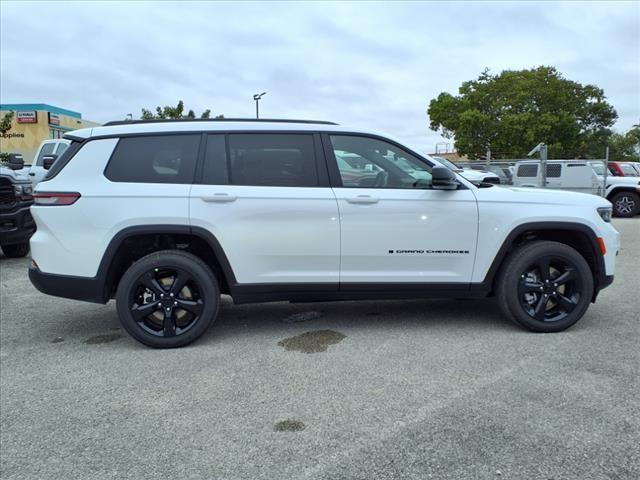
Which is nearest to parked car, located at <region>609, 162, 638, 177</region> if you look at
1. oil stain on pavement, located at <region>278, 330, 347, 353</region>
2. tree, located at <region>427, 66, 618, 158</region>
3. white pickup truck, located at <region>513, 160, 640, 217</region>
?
white pickup truck, located at <region>513, 160, 640, 217</region>

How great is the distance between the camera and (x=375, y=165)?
444 centimetres

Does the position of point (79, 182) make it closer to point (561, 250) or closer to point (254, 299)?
point (254, 299)

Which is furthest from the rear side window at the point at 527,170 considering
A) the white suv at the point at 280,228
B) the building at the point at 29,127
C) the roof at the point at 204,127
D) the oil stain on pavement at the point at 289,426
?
the building at the point at 29,127

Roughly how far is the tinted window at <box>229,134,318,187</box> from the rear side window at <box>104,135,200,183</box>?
0.34m

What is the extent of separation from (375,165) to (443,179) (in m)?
0.58

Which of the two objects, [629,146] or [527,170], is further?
[629,146]

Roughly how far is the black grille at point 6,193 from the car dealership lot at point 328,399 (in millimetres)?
3455

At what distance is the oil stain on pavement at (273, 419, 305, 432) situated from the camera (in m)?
2.92

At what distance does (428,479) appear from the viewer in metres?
2.45

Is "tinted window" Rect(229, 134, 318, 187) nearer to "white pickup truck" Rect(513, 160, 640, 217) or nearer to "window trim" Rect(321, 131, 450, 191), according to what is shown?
"window trim" Rect(321, 131, 450, 191)

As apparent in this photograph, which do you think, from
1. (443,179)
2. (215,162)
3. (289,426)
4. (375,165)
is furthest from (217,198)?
(289,426)

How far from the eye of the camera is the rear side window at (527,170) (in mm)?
16859

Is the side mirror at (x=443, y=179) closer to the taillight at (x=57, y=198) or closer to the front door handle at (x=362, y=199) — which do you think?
the front door handle at (x=362, y=199)

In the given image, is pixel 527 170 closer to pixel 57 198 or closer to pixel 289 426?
pixel 57 198
